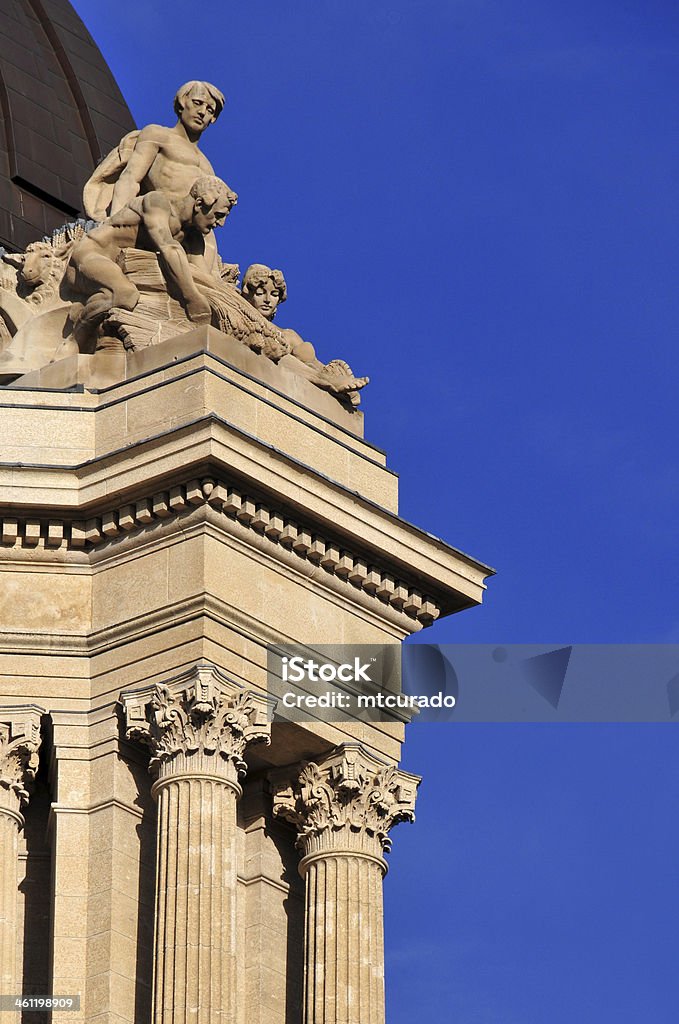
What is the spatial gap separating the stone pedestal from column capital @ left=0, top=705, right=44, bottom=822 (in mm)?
219

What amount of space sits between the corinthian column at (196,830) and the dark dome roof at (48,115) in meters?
13.6

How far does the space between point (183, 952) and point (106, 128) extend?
68.4 ft

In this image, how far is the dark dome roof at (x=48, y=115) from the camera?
5653 centimetres

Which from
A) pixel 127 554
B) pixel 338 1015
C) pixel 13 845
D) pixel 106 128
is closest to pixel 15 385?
pixel 127 554

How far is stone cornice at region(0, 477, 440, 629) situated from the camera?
4441 centimetres

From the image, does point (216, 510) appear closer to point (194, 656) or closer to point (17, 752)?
point (194, 656)

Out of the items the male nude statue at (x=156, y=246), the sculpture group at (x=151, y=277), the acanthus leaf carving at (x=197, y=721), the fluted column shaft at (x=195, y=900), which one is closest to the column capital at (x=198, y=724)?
the acanthus leaf carving at (x=197, y=721)

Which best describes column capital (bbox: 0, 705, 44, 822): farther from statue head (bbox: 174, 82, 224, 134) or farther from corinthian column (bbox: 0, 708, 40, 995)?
statue head (bbox: 174, 82, 224, 134)

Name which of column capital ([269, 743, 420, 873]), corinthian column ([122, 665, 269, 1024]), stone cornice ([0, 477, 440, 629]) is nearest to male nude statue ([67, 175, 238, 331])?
stone cornice ([0, 477, 440, 629])

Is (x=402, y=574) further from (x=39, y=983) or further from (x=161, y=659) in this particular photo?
(x=39, y=983)

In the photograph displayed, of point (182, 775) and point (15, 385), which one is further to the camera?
point (15, 385)

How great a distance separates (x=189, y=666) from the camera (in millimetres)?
43531

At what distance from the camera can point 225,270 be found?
4859 cm

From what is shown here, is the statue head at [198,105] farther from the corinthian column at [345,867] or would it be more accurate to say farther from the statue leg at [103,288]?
the corinthian column at [345,867]
